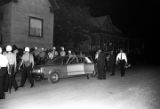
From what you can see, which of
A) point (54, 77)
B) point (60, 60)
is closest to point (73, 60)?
point (60, 60)

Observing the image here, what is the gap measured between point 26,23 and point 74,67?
7973mm

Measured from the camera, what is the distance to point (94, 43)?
36.0 m

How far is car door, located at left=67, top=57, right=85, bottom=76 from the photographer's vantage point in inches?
482

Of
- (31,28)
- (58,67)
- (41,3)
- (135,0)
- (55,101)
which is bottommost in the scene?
(55,101)

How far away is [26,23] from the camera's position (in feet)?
59.8

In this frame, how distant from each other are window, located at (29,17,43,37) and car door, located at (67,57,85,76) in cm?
753

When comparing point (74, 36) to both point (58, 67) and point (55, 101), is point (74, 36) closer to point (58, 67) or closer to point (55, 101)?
point (58, 67)

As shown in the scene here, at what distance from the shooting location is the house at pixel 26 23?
17297 millimetres

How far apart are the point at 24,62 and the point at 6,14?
921 cm

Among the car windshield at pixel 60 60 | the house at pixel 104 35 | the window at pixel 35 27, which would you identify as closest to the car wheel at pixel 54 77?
the car windshield at pixel 60 60

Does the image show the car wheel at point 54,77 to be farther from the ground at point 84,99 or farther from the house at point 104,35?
the house at point 104,35

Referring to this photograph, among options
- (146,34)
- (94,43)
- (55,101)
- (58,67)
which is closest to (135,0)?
(146,34)

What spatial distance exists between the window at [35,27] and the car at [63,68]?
24.2 feet

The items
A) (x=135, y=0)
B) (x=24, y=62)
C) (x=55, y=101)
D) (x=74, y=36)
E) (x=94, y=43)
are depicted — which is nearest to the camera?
(x=55, y=101)
